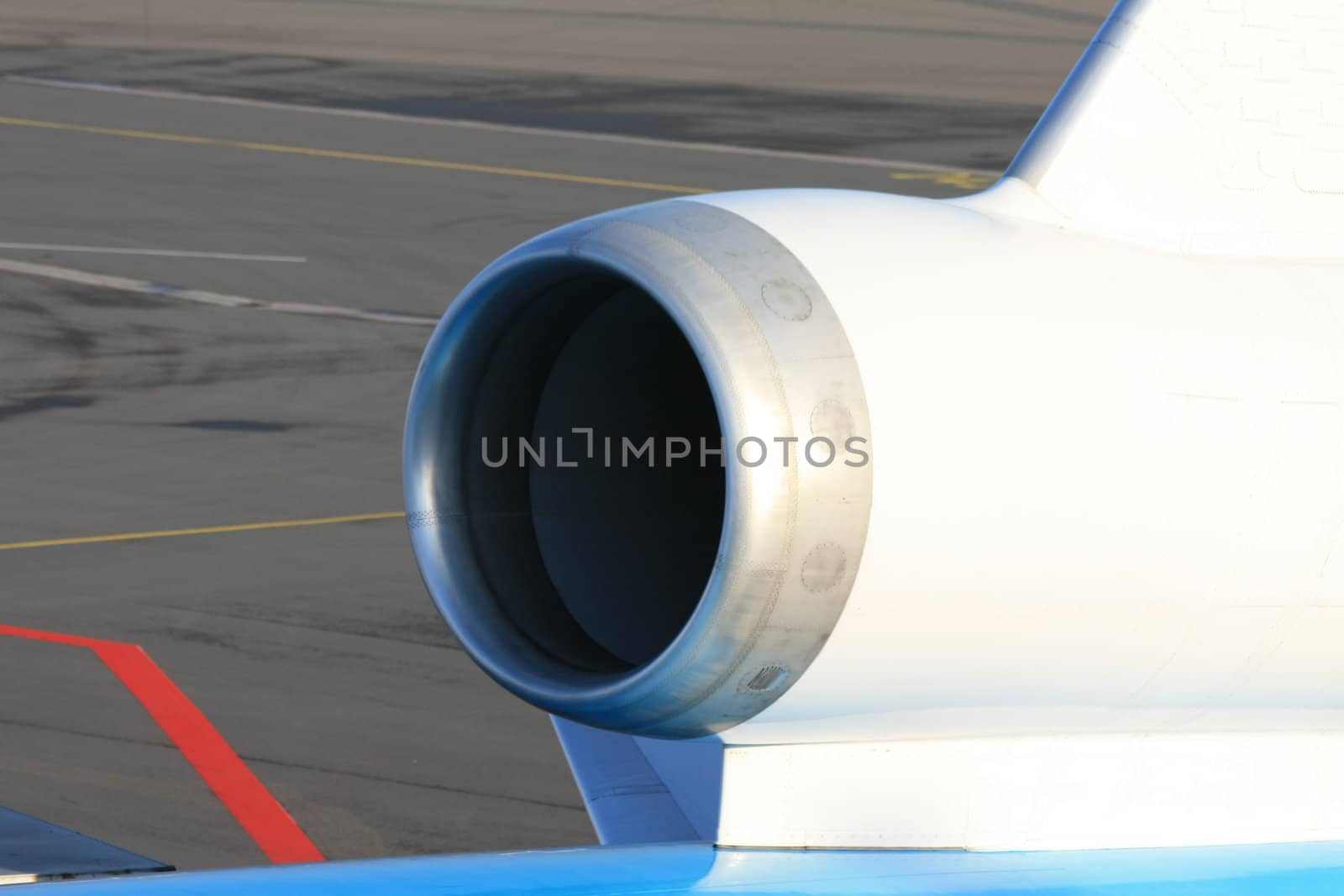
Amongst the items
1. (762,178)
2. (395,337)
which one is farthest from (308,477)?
(762,178)

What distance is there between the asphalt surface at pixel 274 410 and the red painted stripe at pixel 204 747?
66 mm

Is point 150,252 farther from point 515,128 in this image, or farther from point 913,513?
point 913,513

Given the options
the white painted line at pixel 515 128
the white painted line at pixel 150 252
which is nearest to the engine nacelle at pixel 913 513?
the white painted line at pixel 150 252

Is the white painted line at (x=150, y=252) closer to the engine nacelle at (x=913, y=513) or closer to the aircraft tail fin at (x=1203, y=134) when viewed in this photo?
the engine nacelle at (x=913, y=513)

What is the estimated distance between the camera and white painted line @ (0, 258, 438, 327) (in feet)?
57.4

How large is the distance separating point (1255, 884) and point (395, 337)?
13.3 m

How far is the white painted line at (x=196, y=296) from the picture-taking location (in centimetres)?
1750

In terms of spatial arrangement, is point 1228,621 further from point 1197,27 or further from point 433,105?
point 433,105

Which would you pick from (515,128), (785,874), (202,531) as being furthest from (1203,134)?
(515,128)

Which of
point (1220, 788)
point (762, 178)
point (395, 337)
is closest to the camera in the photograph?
point (1220, 788)

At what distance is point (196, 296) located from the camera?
1814cm

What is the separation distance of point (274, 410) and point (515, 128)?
13676 millimetres

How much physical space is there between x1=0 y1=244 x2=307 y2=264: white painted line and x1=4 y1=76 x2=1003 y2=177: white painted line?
312 inches

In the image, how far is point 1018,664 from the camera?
385 cm
